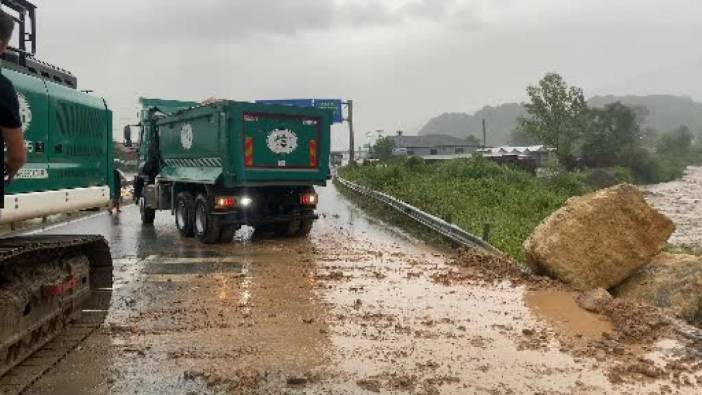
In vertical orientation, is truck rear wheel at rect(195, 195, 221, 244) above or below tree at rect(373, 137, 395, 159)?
below

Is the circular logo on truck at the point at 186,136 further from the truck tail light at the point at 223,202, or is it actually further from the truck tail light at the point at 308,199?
the truck tail light at the point at 308,199

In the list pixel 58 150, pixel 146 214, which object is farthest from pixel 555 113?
pixel 58 150

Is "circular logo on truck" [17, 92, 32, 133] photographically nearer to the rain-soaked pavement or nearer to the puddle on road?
the rain-soaked pavement

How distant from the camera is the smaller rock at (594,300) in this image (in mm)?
7426

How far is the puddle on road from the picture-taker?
664 centimetres

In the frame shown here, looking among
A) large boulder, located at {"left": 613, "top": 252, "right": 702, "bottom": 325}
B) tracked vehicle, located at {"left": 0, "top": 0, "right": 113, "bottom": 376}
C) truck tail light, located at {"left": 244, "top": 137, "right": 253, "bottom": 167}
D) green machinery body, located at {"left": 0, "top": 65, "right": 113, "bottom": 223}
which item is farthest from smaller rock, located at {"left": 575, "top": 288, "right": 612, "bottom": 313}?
truck tail light, located at {"left": 244, "top": 137, "right": 253, "bottom": 167}

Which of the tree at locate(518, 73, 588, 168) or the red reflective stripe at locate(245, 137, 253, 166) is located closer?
the red reflective stripe at locate(245, 137, 253, 166)

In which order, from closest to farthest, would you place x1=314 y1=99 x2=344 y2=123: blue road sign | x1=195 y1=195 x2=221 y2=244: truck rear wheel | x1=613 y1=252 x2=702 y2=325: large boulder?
x1=613 y1=252 x2=702 y2=325: large boulder, x1=195 y1=195 x2=221 y2=244: truck rear wheel, x1=314 y1=99 x2=344 y2=123: blue road sign

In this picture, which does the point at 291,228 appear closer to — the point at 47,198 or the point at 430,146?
the point at 47,198

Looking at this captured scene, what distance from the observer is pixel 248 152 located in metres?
12.8

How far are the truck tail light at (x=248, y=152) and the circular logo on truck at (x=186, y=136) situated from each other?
1856 mm

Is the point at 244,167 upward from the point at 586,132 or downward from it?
downward

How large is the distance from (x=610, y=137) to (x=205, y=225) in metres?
77.5

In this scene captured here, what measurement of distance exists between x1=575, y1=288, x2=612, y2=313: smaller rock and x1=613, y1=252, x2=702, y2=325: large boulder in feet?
2.91
